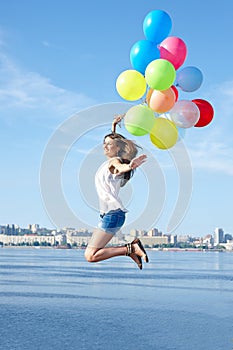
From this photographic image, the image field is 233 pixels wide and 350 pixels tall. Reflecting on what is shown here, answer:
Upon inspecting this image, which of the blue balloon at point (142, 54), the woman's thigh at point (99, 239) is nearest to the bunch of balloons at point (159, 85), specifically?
the blue balloon at point (142, 54)

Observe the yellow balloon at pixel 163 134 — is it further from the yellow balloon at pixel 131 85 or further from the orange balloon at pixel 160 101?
the yellow balloon at pixel 131 85

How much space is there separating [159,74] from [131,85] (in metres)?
0.27

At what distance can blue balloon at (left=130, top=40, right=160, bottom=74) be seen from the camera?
4355 mm

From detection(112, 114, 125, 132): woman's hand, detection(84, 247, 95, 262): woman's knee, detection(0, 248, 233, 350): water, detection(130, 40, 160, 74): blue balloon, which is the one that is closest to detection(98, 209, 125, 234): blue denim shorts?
detection(84, 247, 95, 262): woman's knee

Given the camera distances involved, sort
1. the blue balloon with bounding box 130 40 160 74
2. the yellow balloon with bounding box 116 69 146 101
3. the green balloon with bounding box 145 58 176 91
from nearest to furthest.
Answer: the green balloon with bounding box 145 58 176 91, the yellow balloon with bounding box 116 69 146 101, the blue balloon with bounding box 130 40 160 74

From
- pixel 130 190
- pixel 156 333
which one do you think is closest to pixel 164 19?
pixel 130 190

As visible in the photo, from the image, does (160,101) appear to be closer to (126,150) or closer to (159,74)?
(159,74)

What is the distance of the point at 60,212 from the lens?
13.0 ft

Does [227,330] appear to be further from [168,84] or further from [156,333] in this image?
[168,84]

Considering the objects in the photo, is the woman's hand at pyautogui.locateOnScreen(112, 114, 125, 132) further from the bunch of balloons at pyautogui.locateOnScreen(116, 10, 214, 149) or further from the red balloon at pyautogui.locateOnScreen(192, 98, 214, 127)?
the red balloon at pyautogui.locateOnScreen(192, 98, 214, 127)

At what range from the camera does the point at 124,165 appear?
3.69 metres

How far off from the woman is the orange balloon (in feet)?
1.83

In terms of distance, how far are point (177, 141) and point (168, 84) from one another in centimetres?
49

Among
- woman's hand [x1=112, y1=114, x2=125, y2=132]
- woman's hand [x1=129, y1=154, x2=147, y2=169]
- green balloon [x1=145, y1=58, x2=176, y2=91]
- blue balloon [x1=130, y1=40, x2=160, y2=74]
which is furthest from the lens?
blue balloon [x1=130, y1=40, x2=160, y2=74]
